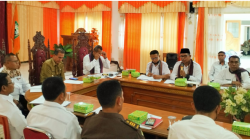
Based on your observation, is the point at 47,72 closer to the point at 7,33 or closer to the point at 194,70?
the point at 194,70

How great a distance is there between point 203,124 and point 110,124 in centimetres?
53

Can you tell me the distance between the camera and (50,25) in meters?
8.72

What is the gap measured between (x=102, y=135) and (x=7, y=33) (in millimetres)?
7170

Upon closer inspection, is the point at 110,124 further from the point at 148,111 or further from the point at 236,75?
the point at 236,75

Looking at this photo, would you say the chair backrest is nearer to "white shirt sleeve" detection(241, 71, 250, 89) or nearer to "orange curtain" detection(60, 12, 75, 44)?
"white shirt sleeve" detection(241, 71, 250, 89)

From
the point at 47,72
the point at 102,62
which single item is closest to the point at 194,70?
the point at 102,62

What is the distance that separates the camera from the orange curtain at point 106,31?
7.66 metres

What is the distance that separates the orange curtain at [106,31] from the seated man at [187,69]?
13.8ft

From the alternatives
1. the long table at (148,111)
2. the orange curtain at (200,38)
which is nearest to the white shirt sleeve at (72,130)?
the long table at (148,111)

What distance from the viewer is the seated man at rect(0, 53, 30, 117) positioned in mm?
3068

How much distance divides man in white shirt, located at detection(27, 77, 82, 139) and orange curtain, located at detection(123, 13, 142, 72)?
18.6ft

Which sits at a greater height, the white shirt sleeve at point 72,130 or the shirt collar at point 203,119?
the shirt collar at point 203,119

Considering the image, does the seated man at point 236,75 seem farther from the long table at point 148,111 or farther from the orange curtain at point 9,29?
the orange curtain at point 9,29

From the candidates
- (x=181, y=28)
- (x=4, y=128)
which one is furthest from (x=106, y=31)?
(x=4, y=128)
